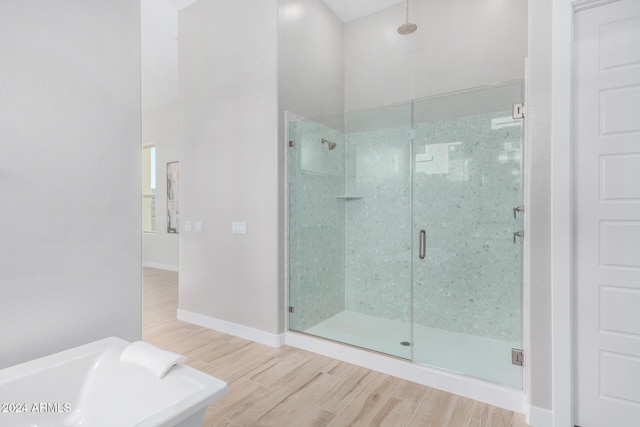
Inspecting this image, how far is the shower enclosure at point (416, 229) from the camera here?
257 cm

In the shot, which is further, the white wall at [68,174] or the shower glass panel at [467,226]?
the shower glass panel at [467,226]

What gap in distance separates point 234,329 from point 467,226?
95.7 inches

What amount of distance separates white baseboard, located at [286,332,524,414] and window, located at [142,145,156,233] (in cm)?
532

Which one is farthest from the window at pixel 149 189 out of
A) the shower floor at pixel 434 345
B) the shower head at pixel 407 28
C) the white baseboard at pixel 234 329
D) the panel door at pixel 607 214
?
the panel door at pixel 607 214

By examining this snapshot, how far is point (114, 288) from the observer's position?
1.45 meters

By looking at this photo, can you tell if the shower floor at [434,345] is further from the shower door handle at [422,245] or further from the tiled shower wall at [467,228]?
the shower door handle at [422,245]

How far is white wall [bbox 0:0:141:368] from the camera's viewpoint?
1.17m

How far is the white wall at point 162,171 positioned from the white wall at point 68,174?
5.24m

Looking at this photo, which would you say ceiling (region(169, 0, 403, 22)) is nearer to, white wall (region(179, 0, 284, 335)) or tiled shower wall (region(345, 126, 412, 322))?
white wall (region(179, 0, 284, 335))

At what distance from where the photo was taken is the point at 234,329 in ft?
10.3

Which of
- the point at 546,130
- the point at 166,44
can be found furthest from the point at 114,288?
the point at 166,44

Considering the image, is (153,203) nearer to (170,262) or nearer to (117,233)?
(170,262)

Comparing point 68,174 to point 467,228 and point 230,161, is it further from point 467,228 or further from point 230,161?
point 467,228

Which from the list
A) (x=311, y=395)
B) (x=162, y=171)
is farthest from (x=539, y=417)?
(x=162, y=171)
